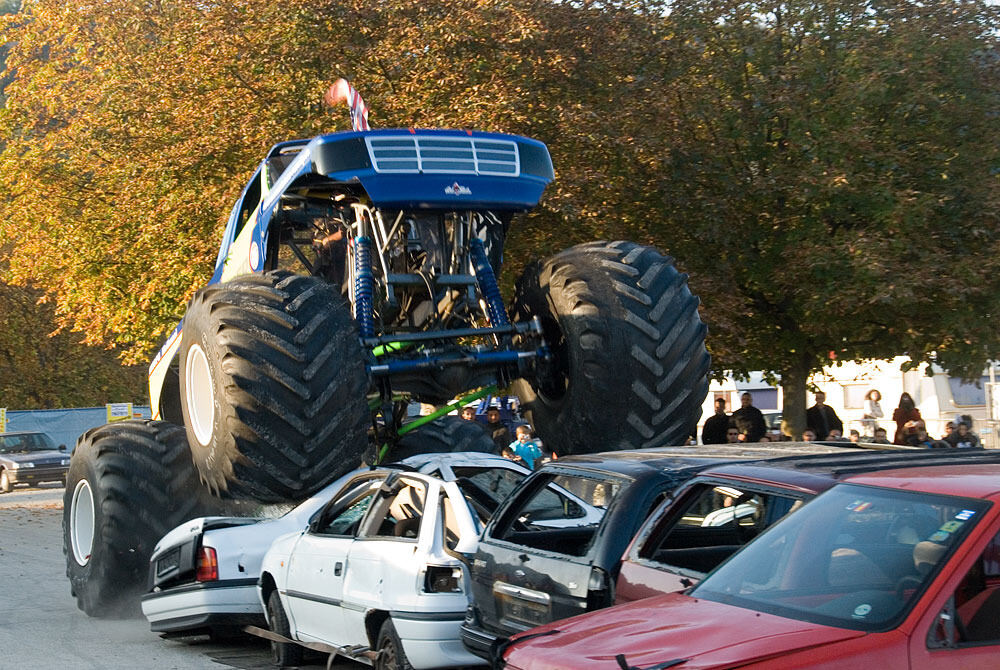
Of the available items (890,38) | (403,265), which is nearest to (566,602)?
(403,265)

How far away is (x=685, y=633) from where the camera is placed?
4.32 meters

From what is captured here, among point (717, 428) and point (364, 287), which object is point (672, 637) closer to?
point (364, 287)

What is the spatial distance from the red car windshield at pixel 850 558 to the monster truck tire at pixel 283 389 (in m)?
4.20

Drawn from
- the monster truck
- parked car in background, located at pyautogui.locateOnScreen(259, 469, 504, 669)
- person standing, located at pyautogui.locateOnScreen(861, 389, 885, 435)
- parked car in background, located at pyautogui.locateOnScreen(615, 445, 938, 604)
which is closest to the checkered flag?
the monster truck

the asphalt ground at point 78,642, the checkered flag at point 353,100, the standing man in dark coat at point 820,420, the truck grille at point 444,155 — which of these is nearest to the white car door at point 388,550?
the asphalt ground at point 78,642

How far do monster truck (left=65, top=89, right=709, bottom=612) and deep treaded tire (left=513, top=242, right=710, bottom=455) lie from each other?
0.04 ft

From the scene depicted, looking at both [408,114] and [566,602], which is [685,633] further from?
[408,114]

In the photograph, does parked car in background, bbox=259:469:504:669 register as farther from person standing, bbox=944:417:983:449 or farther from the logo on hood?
person standing, bbox=944:417:983:449

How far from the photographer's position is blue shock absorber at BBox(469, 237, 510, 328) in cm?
1008

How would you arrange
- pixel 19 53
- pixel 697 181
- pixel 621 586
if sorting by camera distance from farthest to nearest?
pixel 19 53 → pixel 697 181 → pixel 621 586

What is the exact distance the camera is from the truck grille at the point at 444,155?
9.54 metres

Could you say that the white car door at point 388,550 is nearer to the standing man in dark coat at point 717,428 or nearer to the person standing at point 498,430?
the person standing at point 498,430

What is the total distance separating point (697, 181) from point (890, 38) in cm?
334

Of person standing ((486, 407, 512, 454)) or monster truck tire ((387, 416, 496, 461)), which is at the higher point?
monster truck tire ((387, 416, 496, 461))
